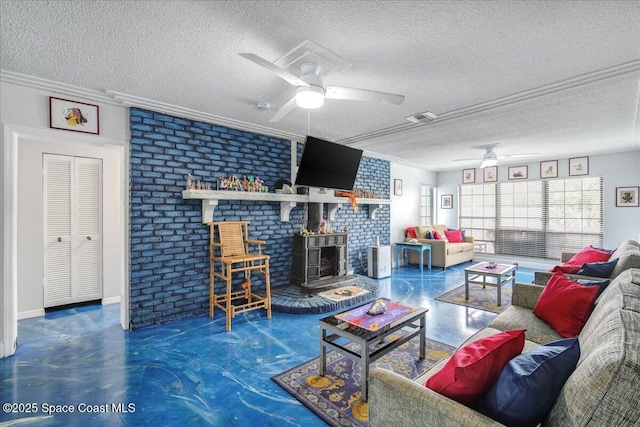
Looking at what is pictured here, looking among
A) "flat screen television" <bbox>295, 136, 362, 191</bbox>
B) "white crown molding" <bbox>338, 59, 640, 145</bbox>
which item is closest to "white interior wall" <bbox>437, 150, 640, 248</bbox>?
"white crown molding" <bbox>338, 59, 640, 145</bbox>

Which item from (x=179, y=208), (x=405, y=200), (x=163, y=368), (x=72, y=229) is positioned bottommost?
(x=163, y=368)

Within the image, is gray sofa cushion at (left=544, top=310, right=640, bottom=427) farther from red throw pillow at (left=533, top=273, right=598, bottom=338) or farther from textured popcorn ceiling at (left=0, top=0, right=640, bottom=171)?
textured popcorn ceiling at (left=0, top=0, right=640, bottom=171)

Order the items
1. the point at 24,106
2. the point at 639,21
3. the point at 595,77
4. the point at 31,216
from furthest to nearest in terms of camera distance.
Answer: the point at 31,216, the point at 24,106, the point at 595,77, the point at 639,21

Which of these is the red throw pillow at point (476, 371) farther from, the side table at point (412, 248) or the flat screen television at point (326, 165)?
the side table at point (412, 248)

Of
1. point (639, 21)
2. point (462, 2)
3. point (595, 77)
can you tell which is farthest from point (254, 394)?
point (595, 77)

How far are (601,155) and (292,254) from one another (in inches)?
249

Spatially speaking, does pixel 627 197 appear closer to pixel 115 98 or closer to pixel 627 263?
pixel 627 263

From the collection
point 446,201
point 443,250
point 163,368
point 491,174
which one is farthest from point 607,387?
point 446,201

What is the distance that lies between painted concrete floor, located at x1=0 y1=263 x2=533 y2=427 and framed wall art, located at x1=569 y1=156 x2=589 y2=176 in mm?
4419

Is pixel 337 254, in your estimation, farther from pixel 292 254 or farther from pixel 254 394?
pixel 254 394

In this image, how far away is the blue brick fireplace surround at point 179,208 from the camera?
3.36 meters

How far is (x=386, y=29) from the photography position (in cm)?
197

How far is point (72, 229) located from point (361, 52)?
432 centimetres

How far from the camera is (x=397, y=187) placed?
704 cm
